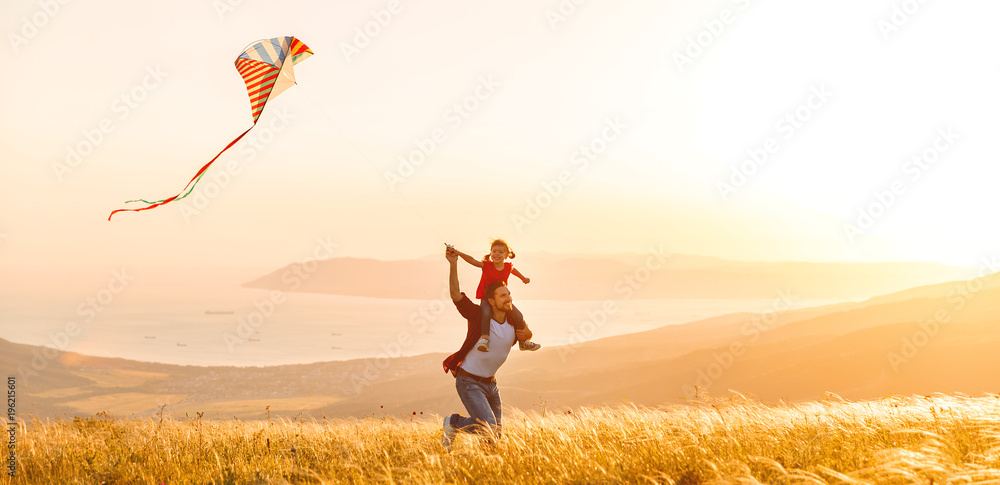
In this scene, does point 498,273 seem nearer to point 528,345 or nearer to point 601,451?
point 528,345

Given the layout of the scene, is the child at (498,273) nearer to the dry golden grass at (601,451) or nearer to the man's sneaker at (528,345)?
the man's sneaker at (528,345)

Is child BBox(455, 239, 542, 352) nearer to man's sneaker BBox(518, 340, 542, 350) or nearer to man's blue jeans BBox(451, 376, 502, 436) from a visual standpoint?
man's sneaker BBox(518, 340, 542, 350)

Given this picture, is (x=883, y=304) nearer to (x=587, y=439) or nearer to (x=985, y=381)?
(x=985, y=381)

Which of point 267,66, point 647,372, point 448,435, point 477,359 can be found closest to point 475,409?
point 448,435

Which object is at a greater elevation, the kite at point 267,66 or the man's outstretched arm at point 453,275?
the kite at point 267,66

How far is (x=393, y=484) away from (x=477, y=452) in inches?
38.4

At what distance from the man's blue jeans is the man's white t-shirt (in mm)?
120

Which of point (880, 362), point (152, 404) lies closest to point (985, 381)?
point (880, 362)

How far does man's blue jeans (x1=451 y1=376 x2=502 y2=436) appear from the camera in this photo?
7.23 meters

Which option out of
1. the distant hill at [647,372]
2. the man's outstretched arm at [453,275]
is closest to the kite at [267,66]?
the man's outstretched arm at [453,275]

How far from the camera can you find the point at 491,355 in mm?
7398

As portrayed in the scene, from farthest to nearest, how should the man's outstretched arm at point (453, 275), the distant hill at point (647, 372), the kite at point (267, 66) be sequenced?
the distant hill at point (647, 372), the kite at point (267, 66), the man's outstretched arm at point (453, 275)

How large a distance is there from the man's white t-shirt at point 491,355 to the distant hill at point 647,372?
13.9m

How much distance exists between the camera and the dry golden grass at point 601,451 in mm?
5348
